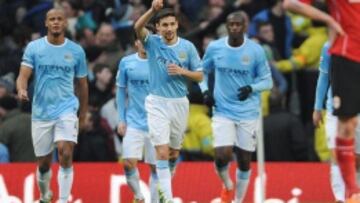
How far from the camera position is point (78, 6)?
88.0ft

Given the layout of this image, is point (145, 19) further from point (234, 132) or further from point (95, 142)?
point (95, 142)

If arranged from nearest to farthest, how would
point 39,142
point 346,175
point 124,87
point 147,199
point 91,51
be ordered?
point 346,175 < point 39,142 < point 124,87 < point 147,199 < point 91,51

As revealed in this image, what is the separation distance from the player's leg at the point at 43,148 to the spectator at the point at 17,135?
3427mm

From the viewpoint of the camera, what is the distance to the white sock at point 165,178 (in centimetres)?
1789

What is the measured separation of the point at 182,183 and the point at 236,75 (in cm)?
325

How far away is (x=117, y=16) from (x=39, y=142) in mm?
7256

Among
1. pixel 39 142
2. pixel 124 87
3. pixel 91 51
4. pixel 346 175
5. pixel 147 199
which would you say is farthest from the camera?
pixel 91 51

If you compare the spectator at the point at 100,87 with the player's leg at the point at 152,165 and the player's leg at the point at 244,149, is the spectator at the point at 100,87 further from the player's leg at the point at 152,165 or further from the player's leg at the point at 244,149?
the player's leg at the point at 244,149

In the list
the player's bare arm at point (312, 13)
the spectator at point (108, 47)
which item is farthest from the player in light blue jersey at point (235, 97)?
the player's bare arm at point (312, 13)

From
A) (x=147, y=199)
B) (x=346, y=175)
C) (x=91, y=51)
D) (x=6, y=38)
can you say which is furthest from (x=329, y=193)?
(x=346, y=175)

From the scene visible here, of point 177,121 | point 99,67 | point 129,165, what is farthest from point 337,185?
point 99,67

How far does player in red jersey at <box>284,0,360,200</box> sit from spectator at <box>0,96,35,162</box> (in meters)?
9.39

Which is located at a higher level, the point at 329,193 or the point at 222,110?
the point at 222,110

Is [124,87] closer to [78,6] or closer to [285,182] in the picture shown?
[285,182]
